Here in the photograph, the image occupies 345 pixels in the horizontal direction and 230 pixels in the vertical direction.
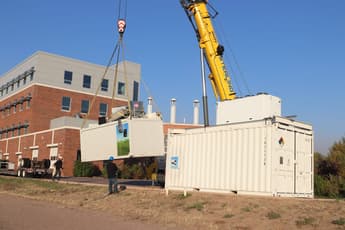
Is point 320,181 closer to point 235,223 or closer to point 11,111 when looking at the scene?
point 235,223

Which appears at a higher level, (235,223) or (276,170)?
(276,170)

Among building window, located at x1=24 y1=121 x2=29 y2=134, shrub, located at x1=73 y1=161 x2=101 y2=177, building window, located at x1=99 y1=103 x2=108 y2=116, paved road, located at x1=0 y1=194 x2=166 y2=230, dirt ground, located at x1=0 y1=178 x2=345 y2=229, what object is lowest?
paved road, located at x1=0 y1=194 x2=166 y2=230

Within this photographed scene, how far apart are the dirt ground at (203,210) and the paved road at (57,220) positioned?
2.7 inches

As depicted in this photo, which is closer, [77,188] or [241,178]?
[241,178]

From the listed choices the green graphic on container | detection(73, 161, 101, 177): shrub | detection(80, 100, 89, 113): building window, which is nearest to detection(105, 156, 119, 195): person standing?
the green graphic on container

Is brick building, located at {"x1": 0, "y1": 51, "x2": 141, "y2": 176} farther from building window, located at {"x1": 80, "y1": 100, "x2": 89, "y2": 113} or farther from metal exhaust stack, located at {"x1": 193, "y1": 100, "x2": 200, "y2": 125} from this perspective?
metal exhaust stack, located at {"x1": 193, "y1": 100, "x2": 200, "y2": 125}

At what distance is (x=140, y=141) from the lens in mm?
18000

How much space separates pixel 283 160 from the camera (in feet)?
51.5

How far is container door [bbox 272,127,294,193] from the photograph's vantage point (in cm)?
1526

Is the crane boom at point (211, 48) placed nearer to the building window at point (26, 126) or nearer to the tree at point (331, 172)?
the tree at point (331, 172)

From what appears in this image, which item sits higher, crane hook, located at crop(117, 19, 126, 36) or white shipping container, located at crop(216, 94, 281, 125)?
crane hook, located at crop(117, 19, 126, 36)

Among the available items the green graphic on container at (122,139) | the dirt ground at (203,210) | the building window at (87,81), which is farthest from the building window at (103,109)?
the green graphic on container at (122,139)

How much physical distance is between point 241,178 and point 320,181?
5539mm

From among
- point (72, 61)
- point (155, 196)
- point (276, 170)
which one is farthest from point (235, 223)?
point (72, 61)
